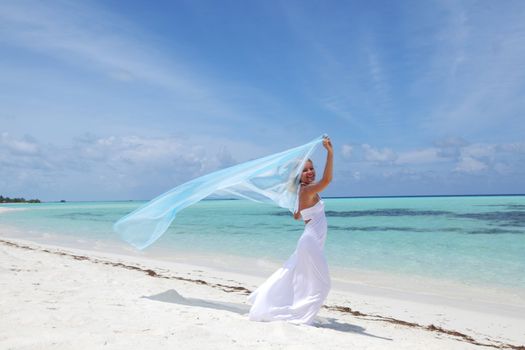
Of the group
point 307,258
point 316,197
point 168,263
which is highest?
point 316,197

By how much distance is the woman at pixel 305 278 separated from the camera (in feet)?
16.0

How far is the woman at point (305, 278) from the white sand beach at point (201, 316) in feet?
0.95

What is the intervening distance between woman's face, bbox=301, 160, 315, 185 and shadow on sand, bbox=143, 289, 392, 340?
5.76ft

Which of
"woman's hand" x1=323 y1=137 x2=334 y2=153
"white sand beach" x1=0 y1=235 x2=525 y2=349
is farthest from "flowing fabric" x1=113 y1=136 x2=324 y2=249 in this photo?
"white sand beach" x1=0 y1=235 x2=525 y2=349

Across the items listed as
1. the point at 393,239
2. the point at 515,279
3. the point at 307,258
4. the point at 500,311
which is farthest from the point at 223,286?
the point at 393,239

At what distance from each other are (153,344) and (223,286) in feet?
14.8

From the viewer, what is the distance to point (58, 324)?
4102mm

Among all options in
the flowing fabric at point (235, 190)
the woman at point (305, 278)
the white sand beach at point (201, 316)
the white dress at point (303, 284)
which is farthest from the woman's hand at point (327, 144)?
the white sand beach at point (201, 316)

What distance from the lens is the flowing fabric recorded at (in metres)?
5.43

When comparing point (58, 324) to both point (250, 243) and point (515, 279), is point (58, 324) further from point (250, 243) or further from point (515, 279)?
point (250, 243)

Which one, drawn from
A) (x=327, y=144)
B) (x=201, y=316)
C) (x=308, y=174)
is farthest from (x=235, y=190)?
(x=201, y=316)

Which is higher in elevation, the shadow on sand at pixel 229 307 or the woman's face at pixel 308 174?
the woman's face at pixel 308 174

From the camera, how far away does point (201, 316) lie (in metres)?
4.78

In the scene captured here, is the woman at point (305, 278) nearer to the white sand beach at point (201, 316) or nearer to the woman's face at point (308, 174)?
the woman's face at point (308, 174)
